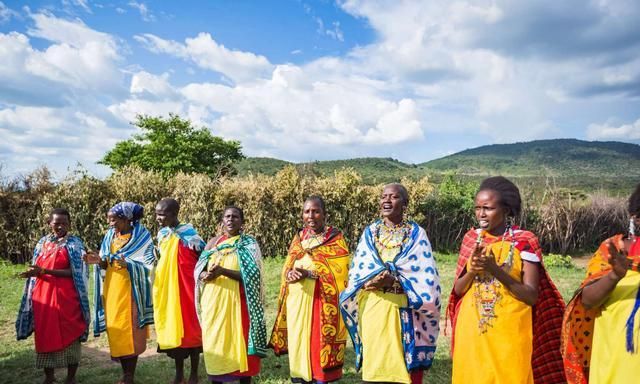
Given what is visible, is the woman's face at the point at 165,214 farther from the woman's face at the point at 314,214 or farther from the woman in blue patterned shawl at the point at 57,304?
the woman's face at the point at 314,214

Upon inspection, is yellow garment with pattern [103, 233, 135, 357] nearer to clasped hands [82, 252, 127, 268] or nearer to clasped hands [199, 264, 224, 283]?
clasped hands [82, 252, 127, 268]

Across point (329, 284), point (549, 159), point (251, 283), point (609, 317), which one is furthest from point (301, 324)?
point (549, 159)

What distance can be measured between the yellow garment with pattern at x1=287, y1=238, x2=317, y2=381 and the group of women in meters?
0.01

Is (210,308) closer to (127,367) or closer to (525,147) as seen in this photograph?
(127,367)

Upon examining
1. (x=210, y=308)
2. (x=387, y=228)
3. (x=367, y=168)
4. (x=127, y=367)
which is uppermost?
(x=367, y=168)

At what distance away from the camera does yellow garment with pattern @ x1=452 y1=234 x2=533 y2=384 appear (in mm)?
3129

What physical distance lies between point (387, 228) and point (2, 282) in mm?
11509

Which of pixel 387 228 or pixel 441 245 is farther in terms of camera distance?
pixel 441 245

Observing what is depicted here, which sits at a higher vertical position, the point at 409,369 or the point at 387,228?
the point at 387,228

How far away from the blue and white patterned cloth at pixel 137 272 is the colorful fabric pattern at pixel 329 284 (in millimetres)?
1677

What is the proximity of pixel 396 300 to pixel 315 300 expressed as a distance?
36.2 inches

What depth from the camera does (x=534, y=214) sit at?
17984 mm

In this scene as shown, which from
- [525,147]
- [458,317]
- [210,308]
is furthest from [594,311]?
[525,147]

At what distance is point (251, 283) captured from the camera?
494 cm
